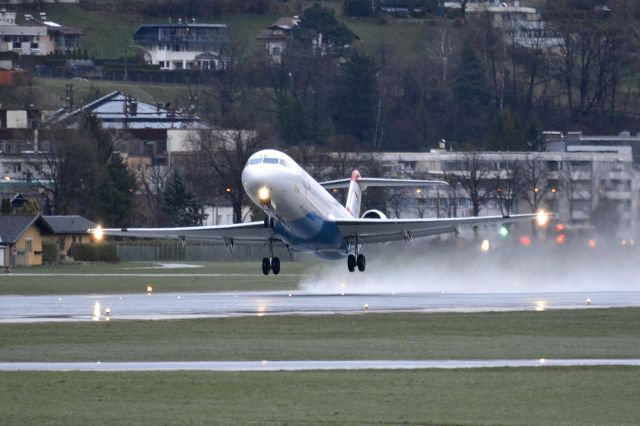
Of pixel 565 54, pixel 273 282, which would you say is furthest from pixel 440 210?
pixel 565 54

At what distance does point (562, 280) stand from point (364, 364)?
4027cm

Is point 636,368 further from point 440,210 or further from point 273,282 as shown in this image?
point 440,210

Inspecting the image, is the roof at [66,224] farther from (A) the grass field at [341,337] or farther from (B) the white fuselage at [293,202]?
(A) the grass field at [341,337]

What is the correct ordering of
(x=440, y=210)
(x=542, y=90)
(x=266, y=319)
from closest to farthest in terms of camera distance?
(x=266, y=319) → (x=440, y=210) → (x=542, y=90)

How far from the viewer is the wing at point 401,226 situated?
228 ft

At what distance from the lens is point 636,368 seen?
39.7 metres

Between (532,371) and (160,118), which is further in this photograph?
(160,118)

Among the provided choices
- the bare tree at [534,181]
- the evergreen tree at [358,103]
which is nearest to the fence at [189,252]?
the bare tree at [534,181]

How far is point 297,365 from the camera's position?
4103 cm

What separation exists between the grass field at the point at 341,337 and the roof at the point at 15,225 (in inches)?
2142

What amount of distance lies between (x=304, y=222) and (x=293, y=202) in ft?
6.40

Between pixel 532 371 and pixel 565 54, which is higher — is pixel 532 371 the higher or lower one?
the lower one

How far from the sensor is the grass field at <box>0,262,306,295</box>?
260 feet

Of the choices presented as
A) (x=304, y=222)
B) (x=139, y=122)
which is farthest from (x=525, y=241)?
(x=139, y=122)
